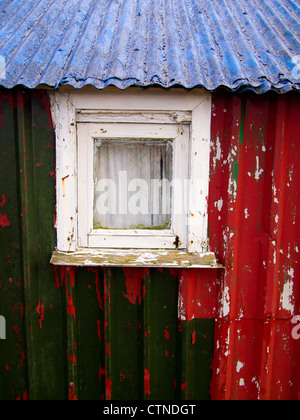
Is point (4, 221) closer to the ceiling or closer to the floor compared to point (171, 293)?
closer to the ceiling

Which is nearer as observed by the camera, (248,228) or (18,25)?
(248,228)

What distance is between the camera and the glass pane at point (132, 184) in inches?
93.2

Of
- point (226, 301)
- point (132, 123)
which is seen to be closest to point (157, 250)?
point (226, 301)

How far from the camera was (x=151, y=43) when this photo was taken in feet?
7.43

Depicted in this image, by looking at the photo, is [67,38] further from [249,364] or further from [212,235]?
[249,364]

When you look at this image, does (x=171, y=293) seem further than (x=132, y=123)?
Yes

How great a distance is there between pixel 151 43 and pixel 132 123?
647 millimetres

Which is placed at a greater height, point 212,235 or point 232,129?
point 232,129

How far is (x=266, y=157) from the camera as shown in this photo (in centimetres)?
222

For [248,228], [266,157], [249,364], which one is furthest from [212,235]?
[249,364]

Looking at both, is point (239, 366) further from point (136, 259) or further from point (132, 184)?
point (132, 184)

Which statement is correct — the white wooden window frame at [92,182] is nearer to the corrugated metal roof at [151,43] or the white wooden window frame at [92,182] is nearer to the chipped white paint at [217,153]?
the chipped white paint at [217,153]

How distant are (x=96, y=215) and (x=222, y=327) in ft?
4.52

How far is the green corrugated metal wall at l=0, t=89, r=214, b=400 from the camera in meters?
2.28
